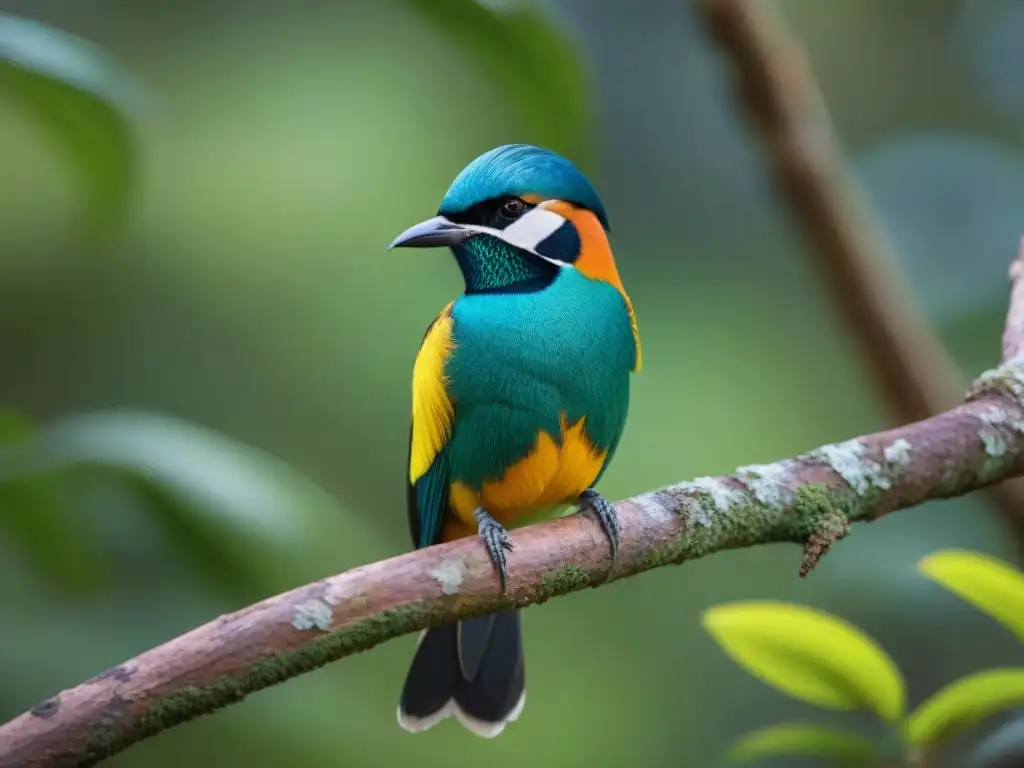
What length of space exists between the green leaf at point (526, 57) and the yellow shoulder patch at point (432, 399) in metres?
0.42

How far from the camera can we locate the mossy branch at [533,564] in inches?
61.8

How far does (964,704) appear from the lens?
157 cm

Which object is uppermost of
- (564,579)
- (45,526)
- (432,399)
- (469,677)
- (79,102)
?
(79,102)

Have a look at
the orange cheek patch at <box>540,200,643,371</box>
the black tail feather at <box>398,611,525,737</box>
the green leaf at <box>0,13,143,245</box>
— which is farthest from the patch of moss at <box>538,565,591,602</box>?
the green leaf at <box>0,13,143,245</box>

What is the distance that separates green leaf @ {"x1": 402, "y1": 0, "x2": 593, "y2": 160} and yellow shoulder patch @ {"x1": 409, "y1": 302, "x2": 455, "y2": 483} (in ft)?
1.38

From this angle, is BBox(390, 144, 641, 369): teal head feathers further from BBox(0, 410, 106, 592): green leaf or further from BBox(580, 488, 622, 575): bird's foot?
BBox(0, 410, 106, 592): green leaf

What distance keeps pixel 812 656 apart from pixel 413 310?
8.39 ft

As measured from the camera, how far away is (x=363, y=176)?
441 centimetres

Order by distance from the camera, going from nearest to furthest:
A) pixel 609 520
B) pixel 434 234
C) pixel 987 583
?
pixel 987 583 → pixel 609 520 → pixel 434 234

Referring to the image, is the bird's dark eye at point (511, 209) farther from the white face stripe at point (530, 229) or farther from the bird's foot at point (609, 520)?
the bird's foot at point (609, 520)

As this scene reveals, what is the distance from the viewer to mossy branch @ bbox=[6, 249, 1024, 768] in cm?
157

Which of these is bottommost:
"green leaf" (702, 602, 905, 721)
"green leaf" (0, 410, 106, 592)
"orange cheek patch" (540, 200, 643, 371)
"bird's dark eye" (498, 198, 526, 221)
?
"green leaf" (0, 410, 106, 592)

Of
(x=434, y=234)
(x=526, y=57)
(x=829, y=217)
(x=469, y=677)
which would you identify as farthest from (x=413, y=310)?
(x=526, y=57)

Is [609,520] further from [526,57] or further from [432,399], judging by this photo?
[526,57]
